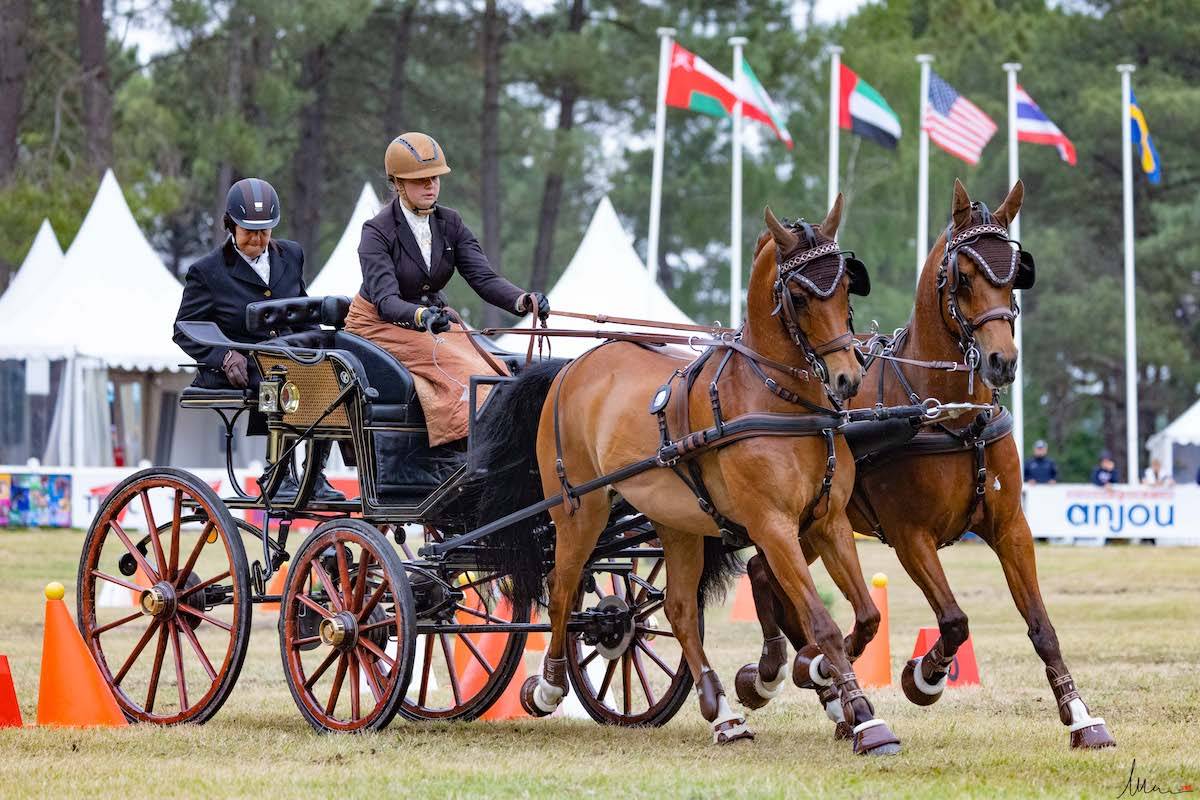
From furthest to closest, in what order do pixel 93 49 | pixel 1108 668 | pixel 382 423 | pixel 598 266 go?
pixel 93 49 < pixel 598 266 < pixel 1108 668 < pixel 382 423

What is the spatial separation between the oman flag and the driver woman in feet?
56.4

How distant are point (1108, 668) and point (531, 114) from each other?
28926 millimetres

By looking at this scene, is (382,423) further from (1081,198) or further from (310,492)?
(1081,198)

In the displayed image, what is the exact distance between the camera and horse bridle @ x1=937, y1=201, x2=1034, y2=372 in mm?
6891

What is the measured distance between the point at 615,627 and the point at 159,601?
2138 mm

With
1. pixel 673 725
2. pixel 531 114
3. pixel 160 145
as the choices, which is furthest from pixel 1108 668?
pixel 531 114

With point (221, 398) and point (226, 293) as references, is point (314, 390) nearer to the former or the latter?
point (221, 398)

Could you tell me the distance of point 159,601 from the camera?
8312 millimetres

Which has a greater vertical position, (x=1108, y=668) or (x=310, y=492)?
(x=310, y=492)

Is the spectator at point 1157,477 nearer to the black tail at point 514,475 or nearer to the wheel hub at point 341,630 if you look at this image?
the black tail at point 514,475

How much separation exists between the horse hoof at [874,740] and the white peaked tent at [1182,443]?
2424 cm

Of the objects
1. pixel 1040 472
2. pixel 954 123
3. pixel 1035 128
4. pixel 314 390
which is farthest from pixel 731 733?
pixel 1035 128

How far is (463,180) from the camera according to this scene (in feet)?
134

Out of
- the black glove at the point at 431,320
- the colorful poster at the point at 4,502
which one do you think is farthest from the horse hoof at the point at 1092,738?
the colorful poster at the point at 4,502
